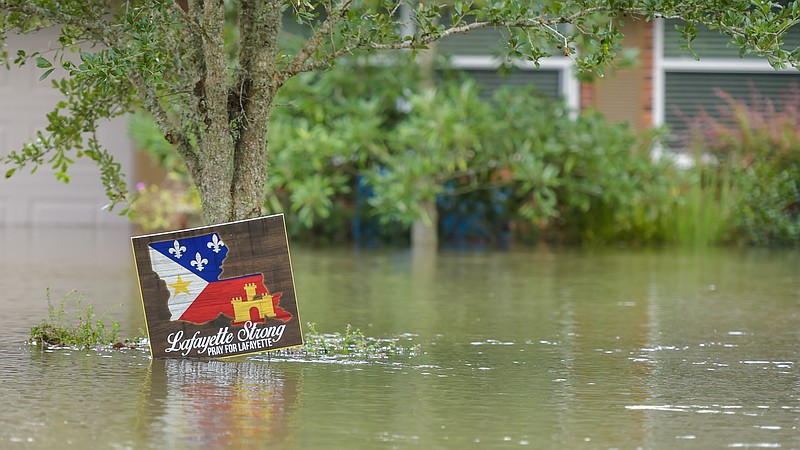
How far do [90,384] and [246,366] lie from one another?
998 millimetres

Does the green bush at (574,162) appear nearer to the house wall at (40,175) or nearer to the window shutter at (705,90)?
the window shutter at (705,90)

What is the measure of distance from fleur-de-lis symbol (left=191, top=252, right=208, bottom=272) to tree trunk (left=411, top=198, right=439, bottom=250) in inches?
430

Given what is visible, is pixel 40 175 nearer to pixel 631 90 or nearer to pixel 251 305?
pixel 631 90

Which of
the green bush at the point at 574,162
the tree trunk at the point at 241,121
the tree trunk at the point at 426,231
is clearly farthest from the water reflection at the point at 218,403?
the tree trunk at the point at 426,231

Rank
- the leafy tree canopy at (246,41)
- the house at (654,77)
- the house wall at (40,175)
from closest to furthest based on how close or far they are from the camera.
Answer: the leafy tree canopy at (246,41)
the house at (654,77)
the house wall at (40,175)

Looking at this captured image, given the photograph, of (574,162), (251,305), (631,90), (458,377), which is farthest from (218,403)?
(631,90)

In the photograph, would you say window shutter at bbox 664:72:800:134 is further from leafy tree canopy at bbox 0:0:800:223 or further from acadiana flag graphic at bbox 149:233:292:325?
acadiana flag graphic at bbox 149:233:292:325

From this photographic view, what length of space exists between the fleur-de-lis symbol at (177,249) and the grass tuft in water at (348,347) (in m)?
0.84

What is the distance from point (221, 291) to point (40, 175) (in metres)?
15.0

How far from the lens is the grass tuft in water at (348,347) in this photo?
311 inches

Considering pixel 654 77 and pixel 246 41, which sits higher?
pixel 654 77

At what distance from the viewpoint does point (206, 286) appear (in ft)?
24.2

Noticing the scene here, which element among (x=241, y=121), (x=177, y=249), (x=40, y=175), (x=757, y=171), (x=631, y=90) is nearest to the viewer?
(x=177, y=249)

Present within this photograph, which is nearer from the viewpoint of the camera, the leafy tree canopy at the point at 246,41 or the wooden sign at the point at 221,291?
the leafy tree canopy at the point at 246,41
